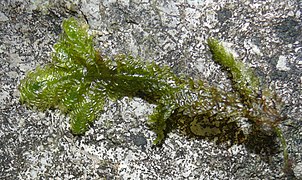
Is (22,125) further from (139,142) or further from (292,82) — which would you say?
(292,82)

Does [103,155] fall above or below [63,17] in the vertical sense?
below

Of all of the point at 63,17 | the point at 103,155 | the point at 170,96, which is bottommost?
the point at 103,155

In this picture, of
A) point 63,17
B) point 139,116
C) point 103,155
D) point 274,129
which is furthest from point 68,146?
point 274,129
